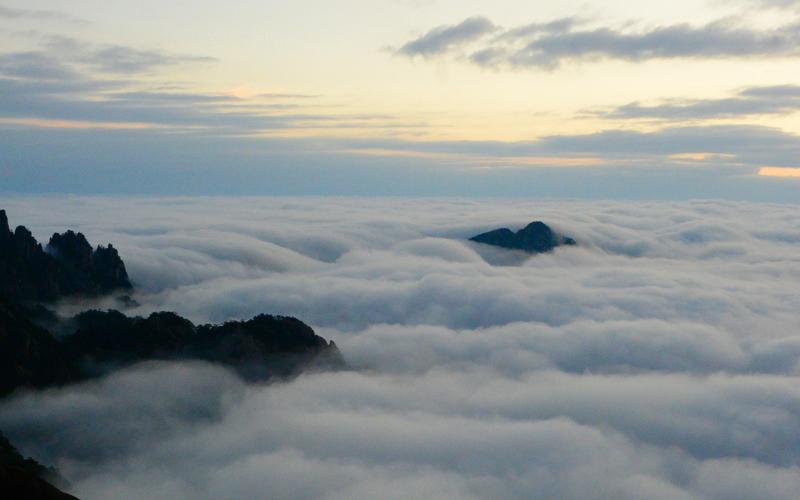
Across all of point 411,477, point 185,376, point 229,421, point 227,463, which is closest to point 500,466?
point 411,477

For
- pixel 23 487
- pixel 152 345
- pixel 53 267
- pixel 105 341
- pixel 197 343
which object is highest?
pixel 53 267

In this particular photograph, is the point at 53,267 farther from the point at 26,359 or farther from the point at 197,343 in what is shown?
the point at 26,359

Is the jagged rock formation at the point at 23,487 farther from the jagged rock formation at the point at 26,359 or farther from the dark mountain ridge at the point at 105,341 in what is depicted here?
the dark mountain ridge at the point at 105,341

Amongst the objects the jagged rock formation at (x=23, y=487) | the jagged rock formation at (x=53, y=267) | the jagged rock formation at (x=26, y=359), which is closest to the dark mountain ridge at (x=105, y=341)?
the jagged rock formation at (x=26, y=359)

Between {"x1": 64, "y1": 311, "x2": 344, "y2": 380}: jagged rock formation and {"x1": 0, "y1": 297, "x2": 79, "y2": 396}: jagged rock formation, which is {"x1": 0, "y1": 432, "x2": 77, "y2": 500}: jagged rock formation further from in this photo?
{"x1": 64, "y1": 311, "x2": 344, "y2": 380}: jagged rock formation

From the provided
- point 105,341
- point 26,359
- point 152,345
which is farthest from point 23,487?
point 105,341

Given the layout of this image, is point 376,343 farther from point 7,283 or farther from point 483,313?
point 7,283

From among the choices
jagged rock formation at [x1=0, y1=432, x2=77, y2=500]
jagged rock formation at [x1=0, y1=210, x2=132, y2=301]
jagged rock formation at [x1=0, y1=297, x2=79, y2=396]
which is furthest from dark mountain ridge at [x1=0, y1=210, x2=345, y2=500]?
jagged rock formation at [x1=0, y1=432, x2=77, y2=500]

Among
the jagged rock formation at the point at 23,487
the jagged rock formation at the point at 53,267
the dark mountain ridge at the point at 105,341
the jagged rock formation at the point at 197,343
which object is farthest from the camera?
the jagged rock formation at the point at 53,267
